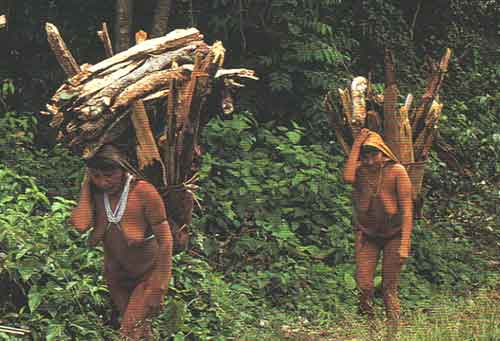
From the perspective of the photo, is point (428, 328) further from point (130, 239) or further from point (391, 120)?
point (391, 120)

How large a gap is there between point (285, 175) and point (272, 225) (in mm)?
985

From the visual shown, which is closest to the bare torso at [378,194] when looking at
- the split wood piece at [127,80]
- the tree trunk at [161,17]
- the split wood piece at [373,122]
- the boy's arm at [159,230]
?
the split wood piece at [373,122]

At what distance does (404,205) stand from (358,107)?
3.43ft

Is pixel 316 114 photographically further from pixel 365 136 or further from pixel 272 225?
pixel 365 136

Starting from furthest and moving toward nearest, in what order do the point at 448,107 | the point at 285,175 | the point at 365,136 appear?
the point at 448,107 < the point at 285,175 < the point at 365,136

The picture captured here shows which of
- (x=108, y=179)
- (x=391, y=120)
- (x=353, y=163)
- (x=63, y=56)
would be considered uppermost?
(x=63, y=56)

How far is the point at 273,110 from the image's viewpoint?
47.0 ft

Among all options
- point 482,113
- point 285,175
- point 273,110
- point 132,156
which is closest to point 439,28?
point 482,113

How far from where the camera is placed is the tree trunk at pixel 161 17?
42.0 ft

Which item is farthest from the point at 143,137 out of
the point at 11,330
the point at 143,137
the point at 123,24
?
the point at 123,24

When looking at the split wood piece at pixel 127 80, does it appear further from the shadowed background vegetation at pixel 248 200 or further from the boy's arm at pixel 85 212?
the shadowed background vegetation at pixel 248 200

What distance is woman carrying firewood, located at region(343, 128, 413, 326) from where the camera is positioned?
9.12 m

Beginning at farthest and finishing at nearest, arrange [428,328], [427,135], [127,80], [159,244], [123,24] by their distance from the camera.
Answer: [123,24] → [427,135] → [127,80] → [159,244] → [428,328]

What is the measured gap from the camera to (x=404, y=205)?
29.6ft
